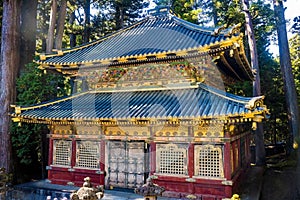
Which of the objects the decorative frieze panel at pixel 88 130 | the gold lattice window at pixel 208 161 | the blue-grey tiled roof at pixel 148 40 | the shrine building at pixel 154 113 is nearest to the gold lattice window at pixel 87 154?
the shrine building at pixel 154 113

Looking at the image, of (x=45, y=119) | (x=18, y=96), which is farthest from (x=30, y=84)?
(x=45, y=119)

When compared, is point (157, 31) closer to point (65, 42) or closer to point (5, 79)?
point (5, 79)

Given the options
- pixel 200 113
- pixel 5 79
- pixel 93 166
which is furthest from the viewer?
pixel 5 79

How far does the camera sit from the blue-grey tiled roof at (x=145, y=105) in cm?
782

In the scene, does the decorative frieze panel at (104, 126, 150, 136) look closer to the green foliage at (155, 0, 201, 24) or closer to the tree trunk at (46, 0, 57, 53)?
the tree trunk at (46, 0, 57, 53)

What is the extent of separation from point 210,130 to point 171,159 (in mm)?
1769

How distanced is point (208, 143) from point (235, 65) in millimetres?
3955

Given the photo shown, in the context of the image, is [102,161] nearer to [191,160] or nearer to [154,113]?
[154,113]

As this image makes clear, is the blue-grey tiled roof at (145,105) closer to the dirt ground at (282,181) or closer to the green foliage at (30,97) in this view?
the green foliage at (30,97)

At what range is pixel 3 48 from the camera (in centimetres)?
1295

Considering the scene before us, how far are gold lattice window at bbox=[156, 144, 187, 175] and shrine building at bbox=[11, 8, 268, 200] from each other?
4 centimetres

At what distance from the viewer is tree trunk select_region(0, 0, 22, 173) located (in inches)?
483

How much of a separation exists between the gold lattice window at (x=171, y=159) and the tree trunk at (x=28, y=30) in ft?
36.1

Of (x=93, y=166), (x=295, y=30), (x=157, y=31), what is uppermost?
(x=157, y=31)
